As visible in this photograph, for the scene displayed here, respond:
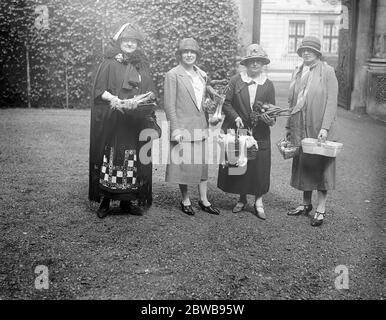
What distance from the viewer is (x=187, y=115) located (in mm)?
5746

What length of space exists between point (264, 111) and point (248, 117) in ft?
0.74

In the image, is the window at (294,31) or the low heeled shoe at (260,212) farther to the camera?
the window at (294,31)

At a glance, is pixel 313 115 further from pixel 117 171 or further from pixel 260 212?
pixel 117 171

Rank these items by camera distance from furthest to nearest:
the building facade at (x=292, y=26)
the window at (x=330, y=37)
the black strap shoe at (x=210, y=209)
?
1. the window at (x=330, y=37)
2. the building facade at (x=292, y=26)
3. the black strap shoe at (x=210, y=209)

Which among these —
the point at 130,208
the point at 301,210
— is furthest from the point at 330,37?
the point at 130,208

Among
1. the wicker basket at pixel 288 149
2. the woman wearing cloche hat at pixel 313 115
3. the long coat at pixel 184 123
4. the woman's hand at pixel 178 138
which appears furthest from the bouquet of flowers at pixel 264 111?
the woman's hand at pixel 178 138

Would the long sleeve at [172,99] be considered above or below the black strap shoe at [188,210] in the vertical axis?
above

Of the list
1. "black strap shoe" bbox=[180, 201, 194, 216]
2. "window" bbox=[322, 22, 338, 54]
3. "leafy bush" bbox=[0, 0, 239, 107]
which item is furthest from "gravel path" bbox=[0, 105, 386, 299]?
"window" bbox=[322, 22, 338, 54]

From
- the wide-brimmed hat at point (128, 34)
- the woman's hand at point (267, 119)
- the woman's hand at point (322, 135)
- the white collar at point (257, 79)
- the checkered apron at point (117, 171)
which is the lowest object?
the checkered apron at point (117, 171)

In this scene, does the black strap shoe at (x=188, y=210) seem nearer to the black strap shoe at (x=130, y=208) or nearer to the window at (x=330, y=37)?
the black strap shoe at (x=130, y=208)

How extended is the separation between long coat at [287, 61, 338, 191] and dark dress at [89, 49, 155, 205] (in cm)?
153

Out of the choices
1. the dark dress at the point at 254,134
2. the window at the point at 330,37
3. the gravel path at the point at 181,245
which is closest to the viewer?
the gravel path at the point at 181,245

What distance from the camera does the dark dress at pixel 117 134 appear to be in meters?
5.49

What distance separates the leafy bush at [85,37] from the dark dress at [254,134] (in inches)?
332
